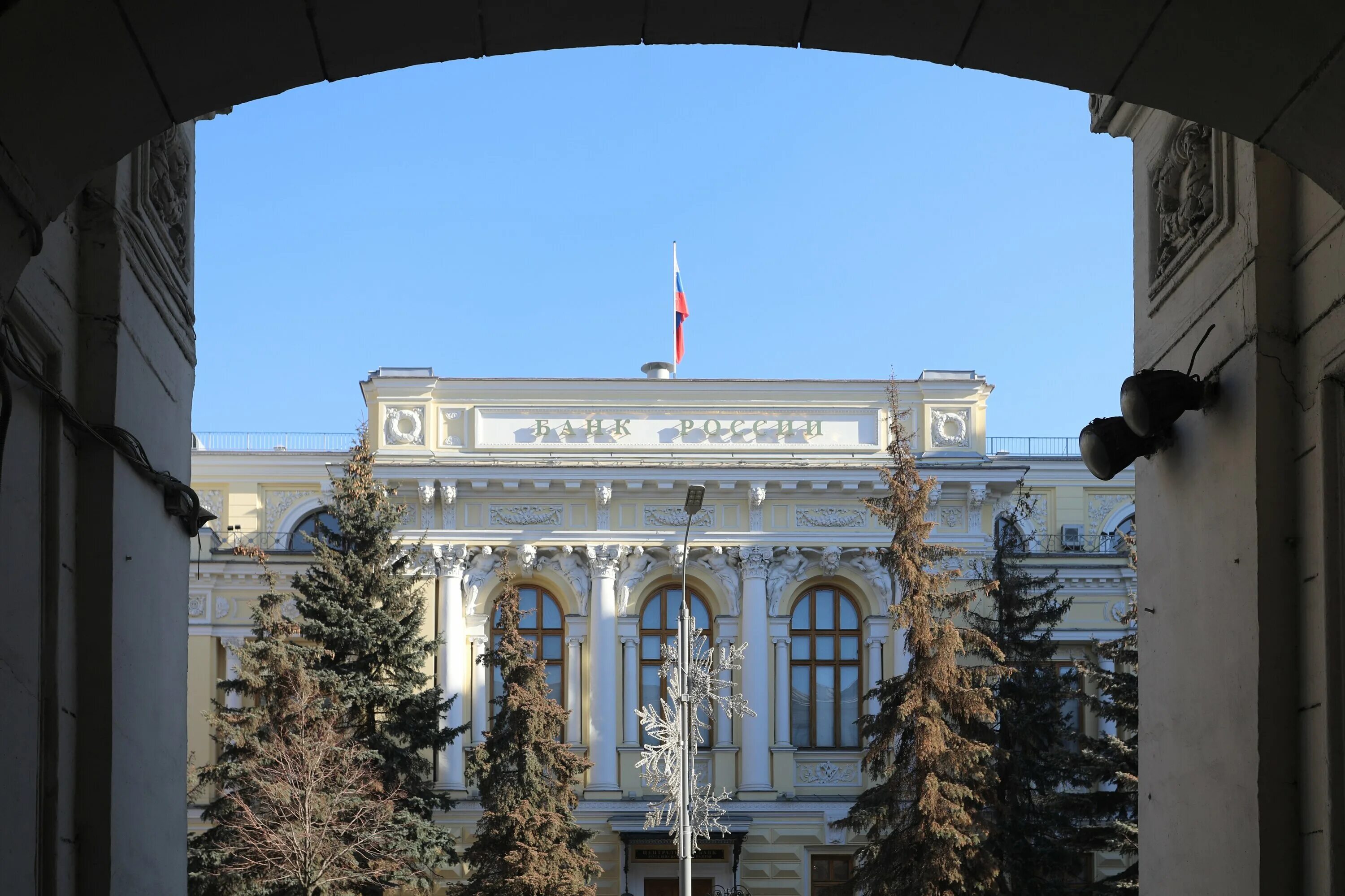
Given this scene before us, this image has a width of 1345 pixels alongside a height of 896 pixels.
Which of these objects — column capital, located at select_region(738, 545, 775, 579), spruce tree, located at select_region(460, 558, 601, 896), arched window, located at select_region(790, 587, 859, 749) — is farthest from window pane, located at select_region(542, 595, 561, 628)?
spruce tree, located at select_region(460, 558, 601, 896)

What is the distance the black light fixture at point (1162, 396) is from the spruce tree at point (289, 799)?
68.4 feet

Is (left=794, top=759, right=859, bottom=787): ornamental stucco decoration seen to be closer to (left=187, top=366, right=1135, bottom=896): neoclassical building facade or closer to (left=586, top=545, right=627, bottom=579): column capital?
(left=187, top=366, right=1135, bottom=896): neoclassical building facade

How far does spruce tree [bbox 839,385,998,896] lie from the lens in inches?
990

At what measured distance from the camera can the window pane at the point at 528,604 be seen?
1485 inches

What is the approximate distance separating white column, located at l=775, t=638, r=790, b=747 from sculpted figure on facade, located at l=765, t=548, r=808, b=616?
752 millimetres

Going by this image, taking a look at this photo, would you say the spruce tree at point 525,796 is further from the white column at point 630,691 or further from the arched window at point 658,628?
the arched window at point 658,628

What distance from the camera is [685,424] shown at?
37938 millimetres

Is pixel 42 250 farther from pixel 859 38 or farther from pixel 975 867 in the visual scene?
pixel 975 867

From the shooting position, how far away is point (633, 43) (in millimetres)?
5500

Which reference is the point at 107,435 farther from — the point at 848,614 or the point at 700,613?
the point at 848,614

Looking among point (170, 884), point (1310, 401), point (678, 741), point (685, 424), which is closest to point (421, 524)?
point (685, 424)

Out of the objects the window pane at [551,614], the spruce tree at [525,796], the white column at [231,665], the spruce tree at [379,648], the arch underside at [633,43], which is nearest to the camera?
the arch underside at [633,43]

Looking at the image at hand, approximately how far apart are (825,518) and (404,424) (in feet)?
31.0

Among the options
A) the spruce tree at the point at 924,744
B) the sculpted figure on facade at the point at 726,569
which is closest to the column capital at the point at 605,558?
the sculpted figure on facade at the point at 726,569
